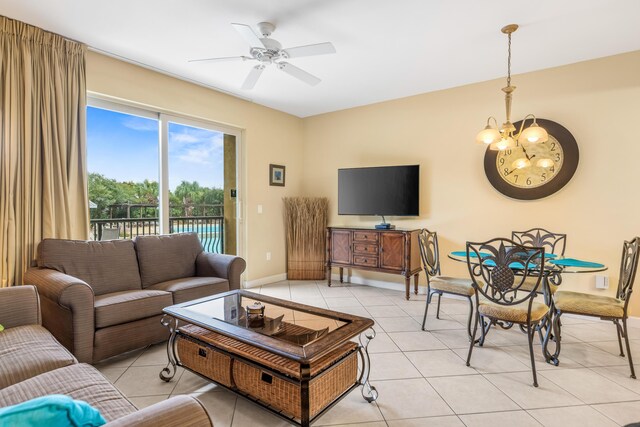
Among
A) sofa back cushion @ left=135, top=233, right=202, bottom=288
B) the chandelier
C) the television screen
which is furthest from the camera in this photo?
the television screen

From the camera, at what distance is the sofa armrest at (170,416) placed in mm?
815

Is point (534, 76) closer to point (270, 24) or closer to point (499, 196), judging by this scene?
point (499, 196)

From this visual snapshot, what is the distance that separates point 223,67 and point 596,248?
14.2ft

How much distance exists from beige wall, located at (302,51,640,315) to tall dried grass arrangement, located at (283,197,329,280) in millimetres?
280

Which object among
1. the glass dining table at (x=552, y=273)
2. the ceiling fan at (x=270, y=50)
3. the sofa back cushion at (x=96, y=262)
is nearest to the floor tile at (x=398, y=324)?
the glass dining table at (x=552, y=273)

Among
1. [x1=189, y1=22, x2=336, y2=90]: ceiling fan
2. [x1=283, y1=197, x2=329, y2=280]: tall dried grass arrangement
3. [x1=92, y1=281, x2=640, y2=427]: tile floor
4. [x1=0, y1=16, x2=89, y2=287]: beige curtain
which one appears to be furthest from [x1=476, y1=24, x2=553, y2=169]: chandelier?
[x1=0, y1=16, x2=89, y2=287]: beige curtain

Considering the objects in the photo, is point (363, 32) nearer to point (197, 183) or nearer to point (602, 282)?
point (197, 183)

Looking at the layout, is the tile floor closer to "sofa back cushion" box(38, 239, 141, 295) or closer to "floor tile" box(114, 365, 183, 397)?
"floor tile" box(114, 365, 183, 397)

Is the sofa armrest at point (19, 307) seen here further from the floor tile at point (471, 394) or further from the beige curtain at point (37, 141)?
the floor tile at point (471, 394)

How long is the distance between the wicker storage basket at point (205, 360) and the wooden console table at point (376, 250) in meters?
2.69

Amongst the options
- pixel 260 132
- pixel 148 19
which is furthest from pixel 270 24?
pixel 260 132

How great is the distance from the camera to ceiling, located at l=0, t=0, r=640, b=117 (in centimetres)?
244

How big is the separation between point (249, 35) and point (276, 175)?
9.32 feet

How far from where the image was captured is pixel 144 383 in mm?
2139
